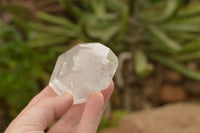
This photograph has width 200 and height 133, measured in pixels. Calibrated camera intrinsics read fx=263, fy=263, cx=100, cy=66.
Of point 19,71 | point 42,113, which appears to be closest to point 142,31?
point 19,71

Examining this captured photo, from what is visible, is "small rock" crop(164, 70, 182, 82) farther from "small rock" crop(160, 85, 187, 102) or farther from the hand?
the hand

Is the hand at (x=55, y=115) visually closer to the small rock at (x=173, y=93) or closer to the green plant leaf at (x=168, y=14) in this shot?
the green plant leaf at (x=168, y=14)

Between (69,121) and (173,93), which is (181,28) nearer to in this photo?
(173,93)

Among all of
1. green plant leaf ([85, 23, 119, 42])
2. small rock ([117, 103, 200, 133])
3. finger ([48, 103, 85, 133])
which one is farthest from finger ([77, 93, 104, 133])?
green plant leaf ([85, 23, 119, 42])

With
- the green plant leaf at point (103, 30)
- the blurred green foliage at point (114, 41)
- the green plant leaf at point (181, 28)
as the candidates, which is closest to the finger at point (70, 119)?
the blurred green foliage at point (114, 41)

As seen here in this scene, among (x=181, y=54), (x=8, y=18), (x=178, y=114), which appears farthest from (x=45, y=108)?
(x=8, y=18)

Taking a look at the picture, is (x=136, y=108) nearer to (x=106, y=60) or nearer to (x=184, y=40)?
(x=184, y=40)
